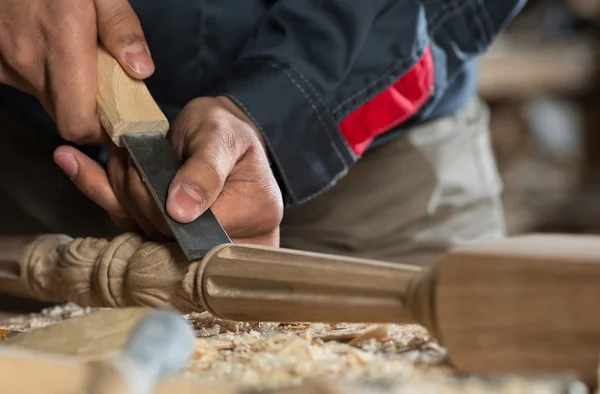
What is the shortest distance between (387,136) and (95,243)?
1.88 feet

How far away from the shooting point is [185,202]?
0.91 metres

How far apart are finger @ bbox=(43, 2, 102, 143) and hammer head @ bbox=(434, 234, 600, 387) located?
0.58m

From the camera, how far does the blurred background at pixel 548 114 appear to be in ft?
11.2

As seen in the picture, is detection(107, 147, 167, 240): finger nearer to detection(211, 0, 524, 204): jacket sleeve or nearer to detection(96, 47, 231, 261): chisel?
detection(96, 47, 231, 261): chisel

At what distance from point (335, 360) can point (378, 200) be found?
80 cm

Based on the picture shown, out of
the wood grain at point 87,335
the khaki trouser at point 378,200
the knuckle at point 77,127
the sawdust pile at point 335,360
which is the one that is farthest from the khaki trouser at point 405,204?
the wood grain at point 87,335

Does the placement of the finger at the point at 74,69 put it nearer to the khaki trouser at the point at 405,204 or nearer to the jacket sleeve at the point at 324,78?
the jacket sleeve at the point at 324,78

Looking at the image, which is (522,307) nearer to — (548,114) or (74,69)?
(74,69)

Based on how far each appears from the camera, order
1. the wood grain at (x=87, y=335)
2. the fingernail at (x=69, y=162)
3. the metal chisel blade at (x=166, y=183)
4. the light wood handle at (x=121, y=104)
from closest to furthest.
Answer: the wood grain at (x=87, y=335), the metal chisel blade at (x=166, y=183), the light wood handle at (x=121, y=104), the fingernail at (x=69, y=162)

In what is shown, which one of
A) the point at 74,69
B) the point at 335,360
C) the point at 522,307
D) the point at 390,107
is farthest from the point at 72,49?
the point at 522,307

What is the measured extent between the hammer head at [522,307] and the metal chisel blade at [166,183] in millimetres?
319

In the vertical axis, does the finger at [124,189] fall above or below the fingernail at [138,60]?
below

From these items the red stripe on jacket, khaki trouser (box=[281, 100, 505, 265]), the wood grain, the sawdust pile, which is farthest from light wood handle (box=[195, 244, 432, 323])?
khaki trouser (box=[281, 100, 505, 265])

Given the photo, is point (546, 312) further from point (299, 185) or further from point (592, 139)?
point (592, 139)
